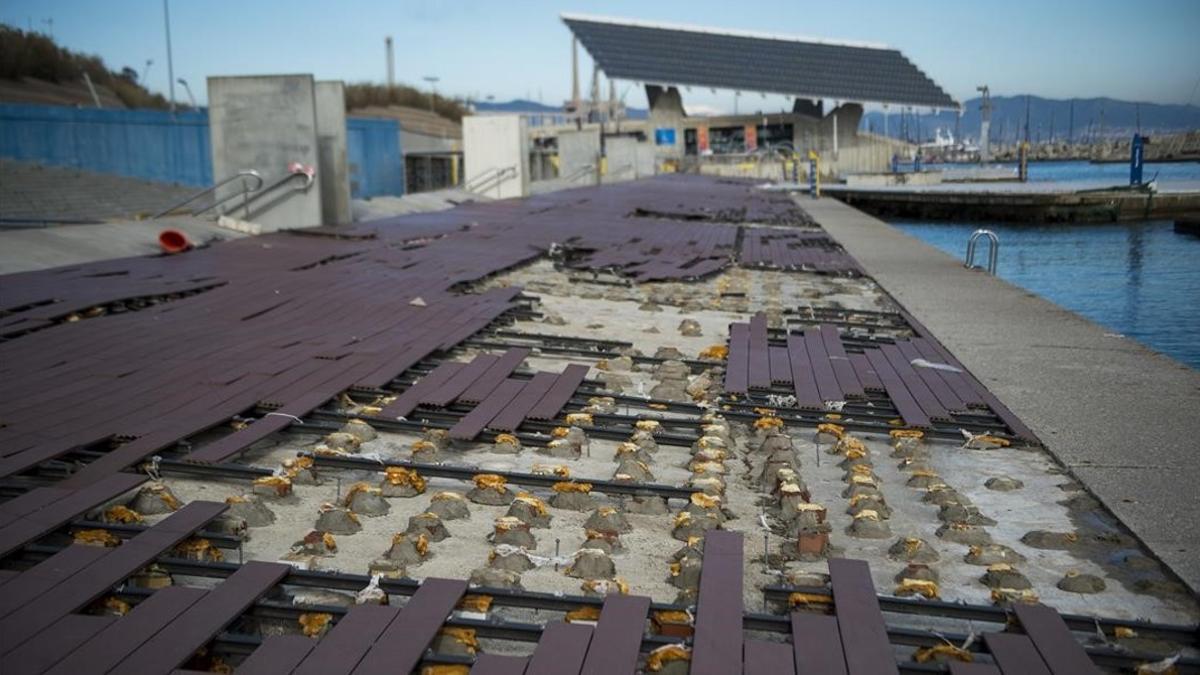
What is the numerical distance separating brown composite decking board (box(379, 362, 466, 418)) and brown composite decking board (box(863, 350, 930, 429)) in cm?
326

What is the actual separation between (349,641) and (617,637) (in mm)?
960

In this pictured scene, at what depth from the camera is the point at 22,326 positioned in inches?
369

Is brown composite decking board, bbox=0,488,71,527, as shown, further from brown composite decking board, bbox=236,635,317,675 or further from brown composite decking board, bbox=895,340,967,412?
brown composite decking board, bbox=895,340,967,412

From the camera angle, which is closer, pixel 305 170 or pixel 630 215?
pixel 305 170

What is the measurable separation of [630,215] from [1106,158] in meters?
96.6

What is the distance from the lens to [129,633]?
376 centimetres

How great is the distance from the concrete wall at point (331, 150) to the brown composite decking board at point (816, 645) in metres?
18.0

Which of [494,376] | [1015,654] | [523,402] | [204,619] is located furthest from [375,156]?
[1015,654]

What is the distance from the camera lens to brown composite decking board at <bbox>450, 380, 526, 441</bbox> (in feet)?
21.8

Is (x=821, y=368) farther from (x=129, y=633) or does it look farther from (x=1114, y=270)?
(x=1114, y=270)

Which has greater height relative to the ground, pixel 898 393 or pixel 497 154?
pixel 497 154

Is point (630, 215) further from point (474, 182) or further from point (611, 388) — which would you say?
point (611, 388)

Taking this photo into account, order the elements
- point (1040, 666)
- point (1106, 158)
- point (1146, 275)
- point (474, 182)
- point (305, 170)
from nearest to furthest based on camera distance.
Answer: point (1040, 666) < point (305, 170) < point (1146, 275) < point (474, 182) < point (1106, 158)

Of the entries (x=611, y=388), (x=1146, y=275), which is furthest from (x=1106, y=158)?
(x=611, y=388)
